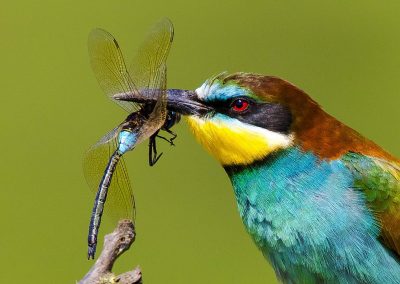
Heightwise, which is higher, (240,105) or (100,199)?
(240,105)

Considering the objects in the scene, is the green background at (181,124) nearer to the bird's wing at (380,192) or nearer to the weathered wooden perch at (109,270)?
the bird's wing at (380,192)

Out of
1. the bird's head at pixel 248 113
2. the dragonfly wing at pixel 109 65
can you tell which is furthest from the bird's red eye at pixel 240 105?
the dragonfly wing at pixel 109 65

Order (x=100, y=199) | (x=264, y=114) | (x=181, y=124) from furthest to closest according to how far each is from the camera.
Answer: (x=181, y=124), (x=264, y=114), (x=100, y=199)

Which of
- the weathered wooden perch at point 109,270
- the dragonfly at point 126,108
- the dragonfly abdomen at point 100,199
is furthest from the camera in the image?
the dragonfly at point 126,108

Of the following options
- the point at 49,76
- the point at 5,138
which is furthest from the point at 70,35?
the point at 5,138

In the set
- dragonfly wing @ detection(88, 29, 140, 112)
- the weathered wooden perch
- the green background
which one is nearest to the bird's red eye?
dragonfly wing @ detection(88, 29, 140, 112)

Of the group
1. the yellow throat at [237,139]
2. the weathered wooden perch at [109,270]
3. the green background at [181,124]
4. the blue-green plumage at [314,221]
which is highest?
the green background at [181,124]

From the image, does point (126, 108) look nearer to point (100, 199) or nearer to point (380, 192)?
point (100, 199)

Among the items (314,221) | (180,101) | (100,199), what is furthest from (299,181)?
(100,199)

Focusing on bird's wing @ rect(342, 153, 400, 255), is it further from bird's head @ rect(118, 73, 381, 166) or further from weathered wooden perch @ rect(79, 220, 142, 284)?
weathered wooden perch @ rect(79, 220, 142, 284)
